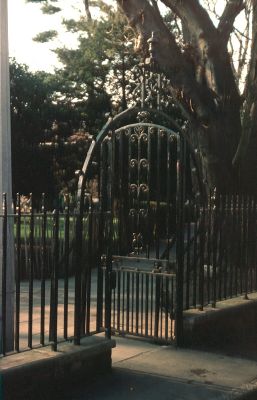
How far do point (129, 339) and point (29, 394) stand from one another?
9.12ft

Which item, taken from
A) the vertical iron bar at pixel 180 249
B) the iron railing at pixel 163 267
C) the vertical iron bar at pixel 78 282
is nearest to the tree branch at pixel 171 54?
the iron railing at pixel 163 267

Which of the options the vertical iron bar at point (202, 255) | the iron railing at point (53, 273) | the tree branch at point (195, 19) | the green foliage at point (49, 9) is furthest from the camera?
the green foliage at point (49, 9)

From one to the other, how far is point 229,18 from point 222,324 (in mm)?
5615

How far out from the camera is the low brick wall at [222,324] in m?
7.47

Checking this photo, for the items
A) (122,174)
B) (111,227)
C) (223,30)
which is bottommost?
(111,227)

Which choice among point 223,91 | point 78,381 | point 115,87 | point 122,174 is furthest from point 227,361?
point 115,87

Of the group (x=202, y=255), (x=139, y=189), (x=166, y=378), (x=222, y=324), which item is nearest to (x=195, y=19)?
(x=139, y=189)

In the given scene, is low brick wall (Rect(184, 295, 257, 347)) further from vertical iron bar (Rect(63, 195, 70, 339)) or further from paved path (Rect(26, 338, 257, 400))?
vertical iron bar (Rect(63, 195, 70, 339))

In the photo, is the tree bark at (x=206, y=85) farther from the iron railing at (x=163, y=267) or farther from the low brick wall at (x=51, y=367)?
the low brick wall at (x=51, y=367)

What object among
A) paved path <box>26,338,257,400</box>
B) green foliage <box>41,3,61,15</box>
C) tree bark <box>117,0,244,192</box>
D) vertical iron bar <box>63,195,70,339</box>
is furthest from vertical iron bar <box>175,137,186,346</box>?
green foliage <box>41,3,61,15</box>

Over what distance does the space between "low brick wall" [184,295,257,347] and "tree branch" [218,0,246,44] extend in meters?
4.71

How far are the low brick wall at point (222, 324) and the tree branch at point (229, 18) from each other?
15.4 ft

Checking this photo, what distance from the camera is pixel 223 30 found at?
10.7 metres

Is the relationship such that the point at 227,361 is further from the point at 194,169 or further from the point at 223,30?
the point at 223,30
